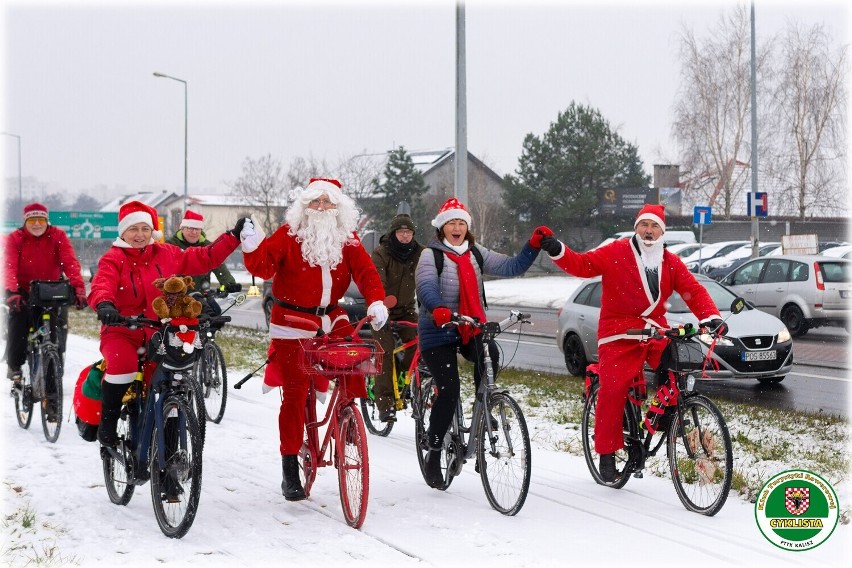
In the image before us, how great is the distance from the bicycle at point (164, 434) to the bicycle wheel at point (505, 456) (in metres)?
1.68

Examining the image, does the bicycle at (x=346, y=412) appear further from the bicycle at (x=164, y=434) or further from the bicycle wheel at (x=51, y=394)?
the bicycle wheel at (x=51, y=394)

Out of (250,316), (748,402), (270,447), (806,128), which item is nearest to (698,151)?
(806,128)

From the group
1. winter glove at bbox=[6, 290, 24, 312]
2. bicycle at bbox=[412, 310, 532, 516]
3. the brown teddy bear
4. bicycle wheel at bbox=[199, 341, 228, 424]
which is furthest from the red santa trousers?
winter glove at bbox=[6, 290, 24, 312]

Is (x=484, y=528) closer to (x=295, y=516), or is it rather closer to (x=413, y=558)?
(x=413, y=558)

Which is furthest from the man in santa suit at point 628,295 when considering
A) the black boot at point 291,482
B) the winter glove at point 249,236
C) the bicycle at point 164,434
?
the bicycle at point 164,434

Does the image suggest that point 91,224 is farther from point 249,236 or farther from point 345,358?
point 345,358

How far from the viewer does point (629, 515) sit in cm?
609

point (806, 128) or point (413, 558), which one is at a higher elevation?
point (806, 128)

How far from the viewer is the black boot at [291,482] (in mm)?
6305

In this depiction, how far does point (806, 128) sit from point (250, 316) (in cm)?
2865

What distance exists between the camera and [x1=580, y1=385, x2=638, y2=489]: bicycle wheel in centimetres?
665

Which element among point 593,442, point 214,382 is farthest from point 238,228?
point 214,382

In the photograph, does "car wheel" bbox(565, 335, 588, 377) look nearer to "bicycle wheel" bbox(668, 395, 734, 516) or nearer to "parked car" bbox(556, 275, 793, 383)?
"parked car" bbox(556, 275, 793, 383)

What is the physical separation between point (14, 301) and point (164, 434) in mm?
4153
